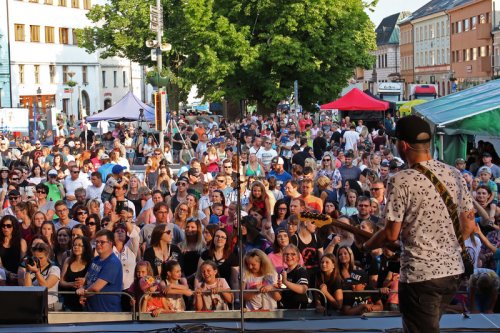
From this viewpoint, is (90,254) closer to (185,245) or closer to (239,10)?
(185,245)

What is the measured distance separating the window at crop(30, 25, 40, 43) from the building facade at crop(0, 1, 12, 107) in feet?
10.9

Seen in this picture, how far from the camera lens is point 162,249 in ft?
35.5

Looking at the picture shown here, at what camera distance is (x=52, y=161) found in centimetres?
2083

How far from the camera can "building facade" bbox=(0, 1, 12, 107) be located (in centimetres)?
7044

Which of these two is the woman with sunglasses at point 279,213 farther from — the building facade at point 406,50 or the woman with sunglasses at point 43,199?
the building facade at point 406,50

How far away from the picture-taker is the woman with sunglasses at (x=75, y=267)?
10070mm

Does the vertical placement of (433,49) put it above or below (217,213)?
above

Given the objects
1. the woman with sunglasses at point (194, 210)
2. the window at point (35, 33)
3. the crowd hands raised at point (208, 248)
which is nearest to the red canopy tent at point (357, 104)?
the crowd hands raised at point (208, 248)

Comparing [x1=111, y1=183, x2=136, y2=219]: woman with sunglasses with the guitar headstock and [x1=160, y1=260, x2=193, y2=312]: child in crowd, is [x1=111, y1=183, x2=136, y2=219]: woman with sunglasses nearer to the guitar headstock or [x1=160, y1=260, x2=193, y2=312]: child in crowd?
[x1=160, y1=260, x2=193, y2=312]: child in crowd

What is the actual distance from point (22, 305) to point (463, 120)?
12.9 metres

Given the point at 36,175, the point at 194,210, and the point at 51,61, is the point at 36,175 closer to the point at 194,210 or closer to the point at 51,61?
the point at 194,210

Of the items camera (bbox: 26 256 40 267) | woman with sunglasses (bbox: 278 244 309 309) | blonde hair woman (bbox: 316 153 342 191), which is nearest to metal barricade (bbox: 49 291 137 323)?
camera (bbox: 26 256 40 267)

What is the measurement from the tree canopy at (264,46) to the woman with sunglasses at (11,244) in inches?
1509

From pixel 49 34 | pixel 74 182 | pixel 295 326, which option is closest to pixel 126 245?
pixel 295 326
